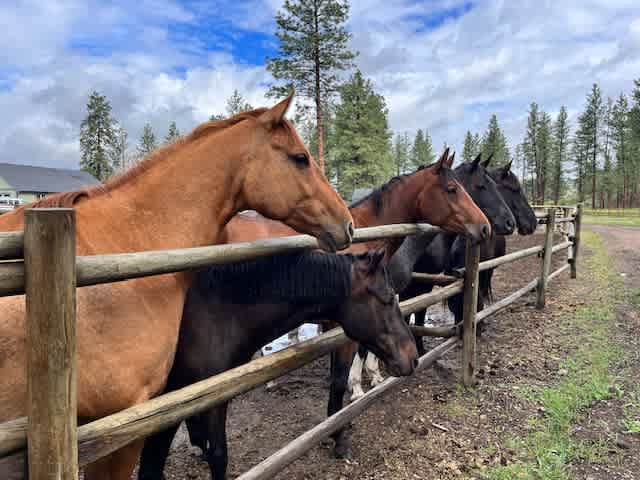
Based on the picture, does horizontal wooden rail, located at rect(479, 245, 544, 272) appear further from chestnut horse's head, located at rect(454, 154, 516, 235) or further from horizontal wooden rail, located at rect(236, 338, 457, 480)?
horizontal wooden rail, located at rect(236, 338, 457, 480)

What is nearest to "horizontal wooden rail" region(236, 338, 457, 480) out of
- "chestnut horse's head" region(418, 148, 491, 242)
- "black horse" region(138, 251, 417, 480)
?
"black horse" region(138, 251, 417, 480)

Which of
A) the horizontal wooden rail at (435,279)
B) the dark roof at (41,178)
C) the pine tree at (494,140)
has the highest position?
the pine tree at (494,140)

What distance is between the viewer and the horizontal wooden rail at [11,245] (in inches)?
40.4

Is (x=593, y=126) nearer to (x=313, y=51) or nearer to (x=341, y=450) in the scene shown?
(x=313, y=51)

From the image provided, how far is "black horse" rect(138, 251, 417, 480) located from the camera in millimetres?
2332

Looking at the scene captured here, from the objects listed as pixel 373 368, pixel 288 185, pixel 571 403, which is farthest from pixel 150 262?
pixel 571 403

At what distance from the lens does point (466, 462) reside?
296cm

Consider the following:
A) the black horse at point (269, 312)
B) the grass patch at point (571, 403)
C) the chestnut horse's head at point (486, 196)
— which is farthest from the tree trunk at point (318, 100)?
the black horse at point (269, 312)

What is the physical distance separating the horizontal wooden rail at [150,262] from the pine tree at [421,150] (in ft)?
202

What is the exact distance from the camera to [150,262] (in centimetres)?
136

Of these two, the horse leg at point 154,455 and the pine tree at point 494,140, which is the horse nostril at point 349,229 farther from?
the pine tree at point 494,140

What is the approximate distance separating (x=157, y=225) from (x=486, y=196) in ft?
13.9

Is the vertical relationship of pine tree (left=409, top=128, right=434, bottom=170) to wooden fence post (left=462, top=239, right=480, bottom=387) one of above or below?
above

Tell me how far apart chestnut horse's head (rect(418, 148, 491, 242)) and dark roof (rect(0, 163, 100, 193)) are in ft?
152
